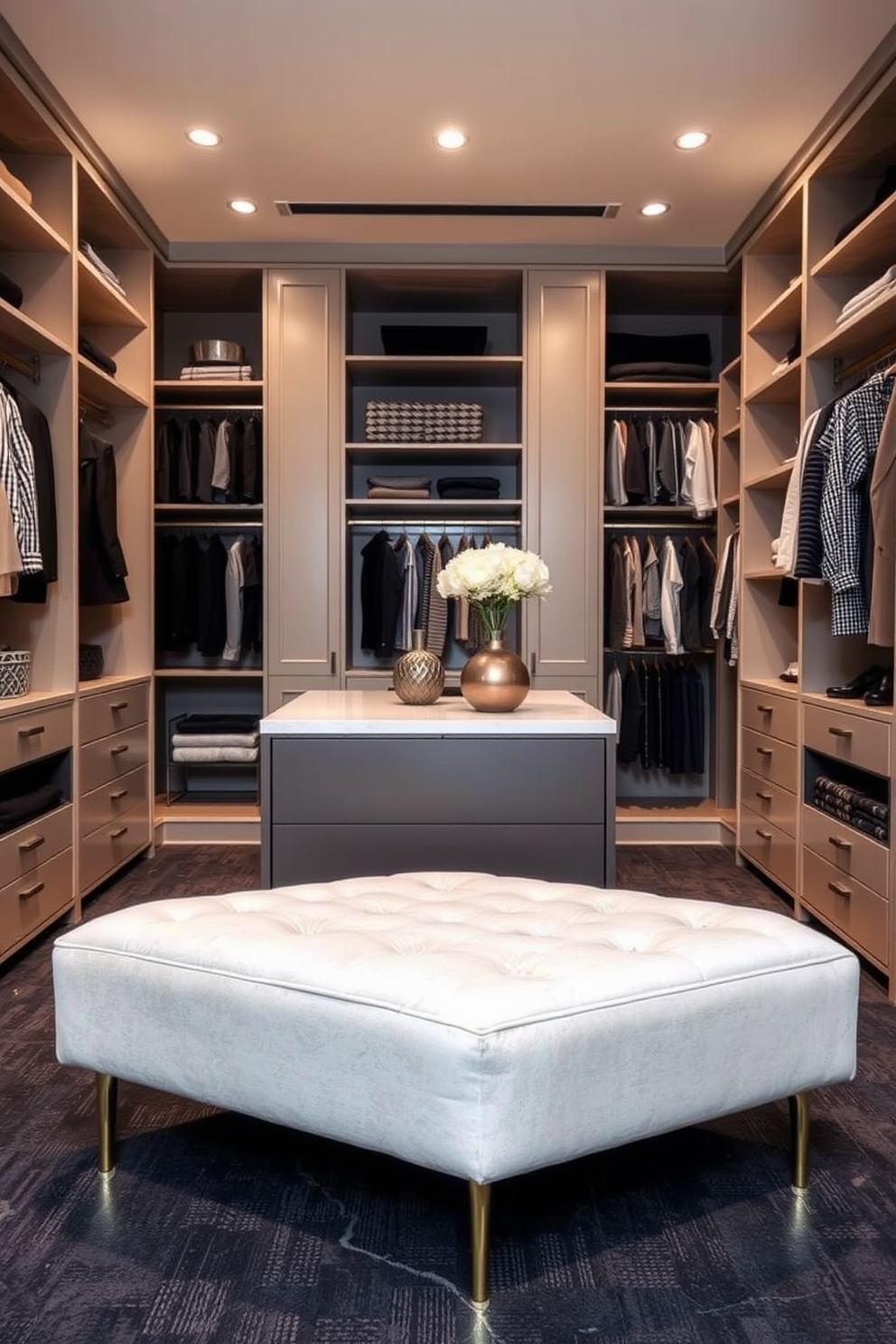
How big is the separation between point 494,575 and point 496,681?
0.29 meters

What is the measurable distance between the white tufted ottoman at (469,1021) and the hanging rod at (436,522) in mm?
3209

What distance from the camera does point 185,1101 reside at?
2184 mm

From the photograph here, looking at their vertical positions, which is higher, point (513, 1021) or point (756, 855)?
point (513, 1021)

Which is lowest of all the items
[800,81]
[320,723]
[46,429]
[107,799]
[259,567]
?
[107,799]

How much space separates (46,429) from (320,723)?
5.47 ft

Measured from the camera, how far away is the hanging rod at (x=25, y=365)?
3.44 m

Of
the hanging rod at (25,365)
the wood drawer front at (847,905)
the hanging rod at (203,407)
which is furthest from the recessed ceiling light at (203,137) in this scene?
the wood drawer front at (847,905)

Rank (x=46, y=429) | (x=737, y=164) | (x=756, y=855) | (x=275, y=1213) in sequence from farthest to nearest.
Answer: (x=756, y=855), (x=737, y=164), (x=46, y=429), (x=275, y=1213)

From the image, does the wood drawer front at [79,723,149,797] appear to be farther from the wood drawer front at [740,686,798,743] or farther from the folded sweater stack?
the wood drawer front at [740,686,798,743]

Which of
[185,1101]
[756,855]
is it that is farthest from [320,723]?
[756,855]

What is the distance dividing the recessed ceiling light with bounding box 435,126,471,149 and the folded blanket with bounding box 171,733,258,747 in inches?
107

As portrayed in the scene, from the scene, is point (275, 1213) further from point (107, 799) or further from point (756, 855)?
point (756, 855)

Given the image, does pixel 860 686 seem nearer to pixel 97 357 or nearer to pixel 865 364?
pixel 865 364

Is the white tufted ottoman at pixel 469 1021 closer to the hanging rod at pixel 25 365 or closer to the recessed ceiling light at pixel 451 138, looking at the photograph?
the hanging rod at pixel 25 365
